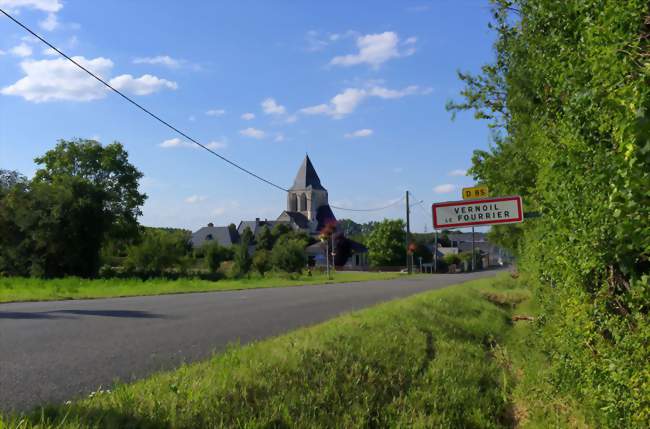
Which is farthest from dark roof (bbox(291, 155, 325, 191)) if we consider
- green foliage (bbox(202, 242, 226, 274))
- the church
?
green foliage (bbox(202, 242, 226, 274))

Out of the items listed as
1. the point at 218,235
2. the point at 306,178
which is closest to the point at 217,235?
the point at 218,235

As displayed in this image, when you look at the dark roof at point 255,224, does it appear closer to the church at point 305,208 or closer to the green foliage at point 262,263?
the church at point 305,208

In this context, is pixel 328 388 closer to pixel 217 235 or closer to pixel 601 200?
pixel 601 200

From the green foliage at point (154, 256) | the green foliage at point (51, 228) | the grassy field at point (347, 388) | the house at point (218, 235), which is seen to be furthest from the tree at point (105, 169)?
the house at point (218, 235)

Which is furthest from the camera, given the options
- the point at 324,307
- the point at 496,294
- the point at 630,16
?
the point at 496,294

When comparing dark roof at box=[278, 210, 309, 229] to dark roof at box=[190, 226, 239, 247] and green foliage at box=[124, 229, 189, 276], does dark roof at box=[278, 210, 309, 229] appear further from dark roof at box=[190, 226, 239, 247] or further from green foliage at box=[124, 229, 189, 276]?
green foliage at box=[124, 229, 189, 276]

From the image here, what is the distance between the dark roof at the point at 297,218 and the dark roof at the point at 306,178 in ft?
22.2

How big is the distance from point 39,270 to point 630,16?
43.1 m

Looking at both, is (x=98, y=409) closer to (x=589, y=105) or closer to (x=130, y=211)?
(x=589, y=105)

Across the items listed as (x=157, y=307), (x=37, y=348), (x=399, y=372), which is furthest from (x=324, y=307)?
(x=37, y=348)

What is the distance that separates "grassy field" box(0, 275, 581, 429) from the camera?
181 inches

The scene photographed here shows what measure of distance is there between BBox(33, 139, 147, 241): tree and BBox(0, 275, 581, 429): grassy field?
46.8 meters

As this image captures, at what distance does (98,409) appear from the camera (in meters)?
4.32

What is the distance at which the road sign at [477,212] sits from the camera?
6.90 metres
